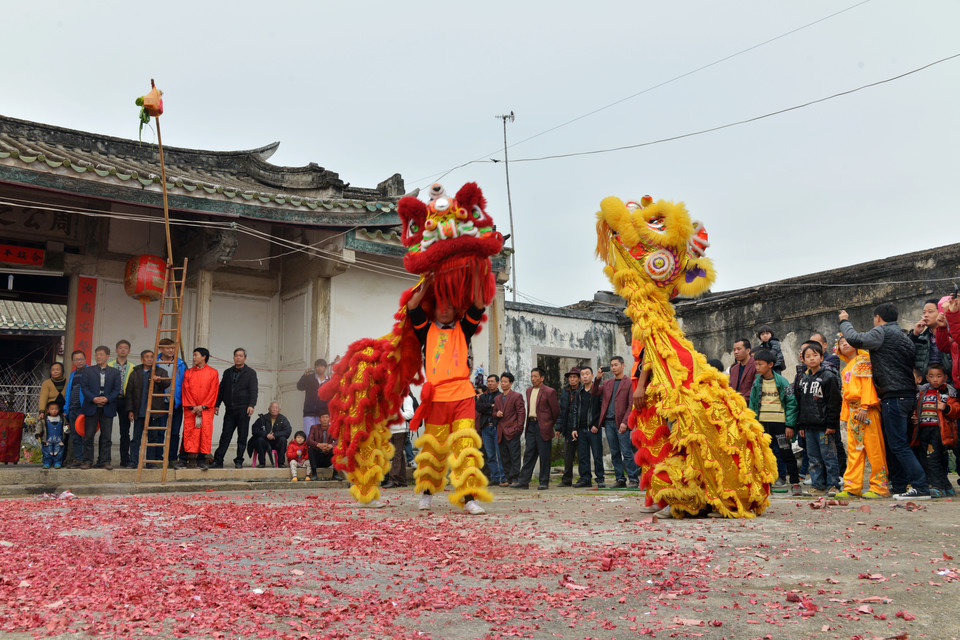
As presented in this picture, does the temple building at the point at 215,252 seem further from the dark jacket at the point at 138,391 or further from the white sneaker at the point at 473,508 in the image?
the white sneaker at the point at 473,508

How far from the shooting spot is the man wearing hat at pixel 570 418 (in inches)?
399

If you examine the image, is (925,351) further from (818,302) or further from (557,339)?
(557,339)

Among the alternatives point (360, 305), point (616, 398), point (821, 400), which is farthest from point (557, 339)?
point (821, 400)

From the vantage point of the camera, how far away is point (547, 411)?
10.3 m

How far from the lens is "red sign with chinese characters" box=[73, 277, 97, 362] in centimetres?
1073

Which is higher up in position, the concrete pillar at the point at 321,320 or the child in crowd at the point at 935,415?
the concrete pillar at the point at 321,320

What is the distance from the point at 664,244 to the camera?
17.9 feet

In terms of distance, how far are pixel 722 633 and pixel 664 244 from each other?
3483 mm

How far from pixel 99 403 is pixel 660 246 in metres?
6.65

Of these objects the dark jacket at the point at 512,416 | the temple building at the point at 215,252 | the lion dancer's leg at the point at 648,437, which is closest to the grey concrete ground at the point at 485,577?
the lion dancer's leg at the point at 648,437

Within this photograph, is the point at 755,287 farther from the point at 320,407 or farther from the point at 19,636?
the point at 19,636

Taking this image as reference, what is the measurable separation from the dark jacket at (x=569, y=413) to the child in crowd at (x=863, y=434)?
4065mm

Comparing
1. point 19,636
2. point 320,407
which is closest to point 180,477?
point 320,407

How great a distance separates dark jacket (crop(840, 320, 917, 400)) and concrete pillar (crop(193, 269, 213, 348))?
8.67 m
